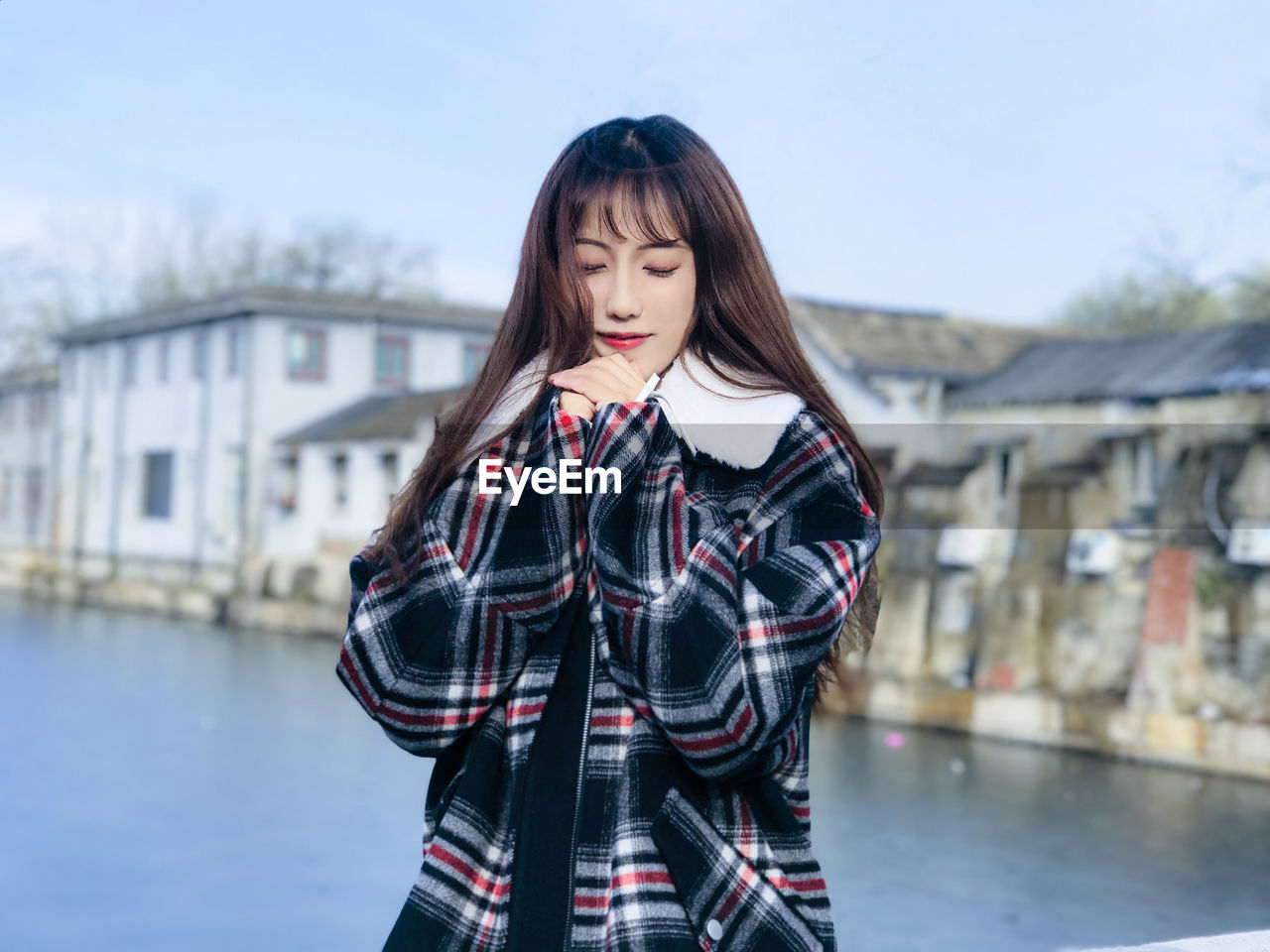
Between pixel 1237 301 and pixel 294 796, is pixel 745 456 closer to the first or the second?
pixel 294 796

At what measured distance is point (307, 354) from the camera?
13930mm

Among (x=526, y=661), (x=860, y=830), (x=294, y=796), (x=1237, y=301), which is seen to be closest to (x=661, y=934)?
(x=526, y=661)

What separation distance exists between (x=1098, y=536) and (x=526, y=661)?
248 inches

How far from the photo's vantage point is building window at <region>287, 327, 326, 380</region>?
13883 millimetres

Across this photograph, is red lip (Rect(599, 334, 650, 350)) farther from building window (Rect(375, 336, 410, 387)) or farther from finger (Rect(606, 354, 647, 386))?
building window (Rect(375, 336, 410, 387))

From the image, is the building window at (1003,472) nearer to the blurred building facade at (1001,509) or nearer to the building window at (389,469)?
the blurred building facade at (1001,509)

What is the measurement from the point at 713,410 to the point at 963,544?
6.63 m

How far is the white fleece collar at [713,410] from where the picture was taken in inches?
28.8

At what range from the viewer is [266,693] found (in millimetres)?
9656

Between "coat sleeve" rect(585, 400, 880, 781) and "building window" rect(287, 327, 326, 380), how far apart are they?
13.5 meters

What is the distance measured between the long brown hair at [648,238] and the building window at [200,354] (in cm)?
1427

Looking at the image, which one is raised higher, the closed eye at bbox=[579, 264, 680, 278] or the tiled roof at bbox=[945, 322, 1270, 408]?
the tiled roof at bbox=[945, 322, 1270, 408]

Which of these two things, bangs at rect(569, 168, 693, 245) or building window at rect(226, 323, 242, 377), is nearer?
bangs at rect(569, 168, 693, 245)

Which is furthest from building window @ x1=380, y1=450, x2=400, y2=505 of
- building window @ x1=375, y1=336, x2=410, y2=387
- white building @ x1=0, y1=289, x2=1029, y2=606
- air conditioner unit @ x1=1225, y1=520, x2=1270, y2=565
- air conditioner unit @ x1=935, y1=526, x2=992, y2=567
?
air conditioner unit @ x1=1225, y1=520, x2=1270, y2=565
